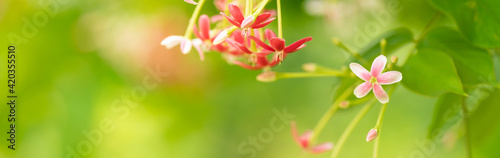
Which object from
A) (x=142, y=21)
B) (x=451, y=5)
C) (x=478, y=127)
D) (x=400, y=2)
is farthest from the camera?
(x=142, y=21)

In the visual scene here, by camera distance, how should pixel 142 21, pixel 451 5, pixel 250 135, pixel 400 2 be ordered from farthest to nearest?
pixel 250 135 < pixel 142 21 < pixel 400 2 < pixel 451 5

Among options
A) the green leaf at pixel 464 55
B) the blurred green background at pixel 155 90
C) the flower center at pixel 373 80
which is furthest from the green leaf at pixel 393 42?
the blurred green background at pixel 155 90

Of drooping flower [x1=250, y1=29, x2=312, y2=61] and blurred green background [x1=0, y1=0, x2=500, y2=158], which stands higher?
blurred green background [x1=0, y1=0, x2=500, y2=158]

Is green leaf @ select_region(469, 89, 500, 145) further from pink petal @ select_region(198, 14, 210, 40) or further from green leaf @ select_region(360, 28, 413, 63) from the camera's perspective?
pink petal @ select_region(198, 14, 210, 40)

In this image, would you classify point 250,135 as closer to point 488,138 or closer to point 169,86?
point 169,86

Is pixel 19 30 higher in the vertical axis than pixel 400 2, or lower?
higher

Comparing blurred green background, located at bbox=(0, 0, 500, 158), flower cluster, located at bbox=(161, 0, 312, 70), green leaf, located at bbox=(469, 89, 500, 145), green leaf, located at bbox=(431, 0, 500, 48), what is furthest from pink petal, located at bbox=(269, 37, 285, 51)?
blurred green background, located at bbox=(0, 0, 500, 158)

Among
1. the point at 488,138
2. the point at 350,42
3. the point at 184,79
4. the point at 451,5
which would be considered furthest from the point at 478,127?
the point at 184,79
